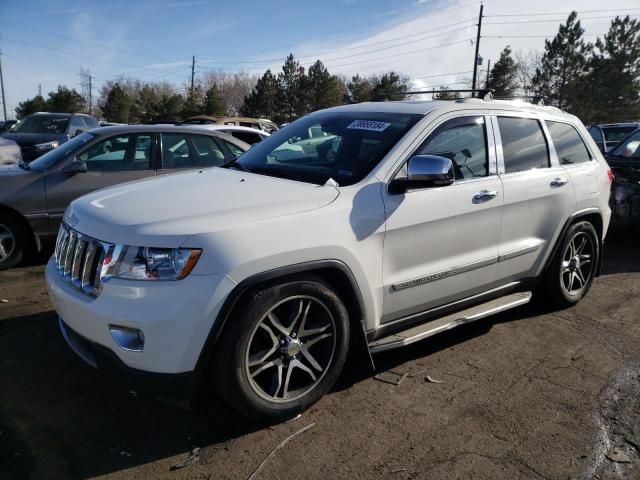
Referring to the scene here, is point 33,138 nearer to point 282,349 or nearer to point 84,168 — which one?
point 84,168

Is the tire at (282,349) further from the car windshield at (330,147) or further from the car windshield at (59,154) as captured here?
the car windshield at (59,154)

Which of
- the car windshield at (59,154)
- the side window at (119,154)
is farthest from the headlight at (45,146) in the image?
the side window at (119,154)

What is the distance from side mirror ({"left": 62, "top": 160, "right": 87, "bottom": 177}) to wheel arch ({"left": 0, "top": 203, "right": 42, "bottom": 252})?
0.68m

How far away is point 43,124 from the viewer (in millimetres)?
14828

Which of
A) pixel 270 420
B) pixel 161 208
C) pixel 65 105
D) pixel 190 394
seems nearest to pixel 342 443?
pixel 270 420

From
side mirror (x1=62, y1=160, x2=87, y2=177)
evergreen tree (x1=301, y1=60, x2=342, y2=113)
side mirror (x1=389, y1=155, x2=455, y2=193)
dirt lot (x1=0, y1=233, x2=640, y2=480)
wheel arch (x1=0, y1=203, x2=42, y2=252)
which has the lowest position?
dirt lot (x1=0, y1=233, x2=640, y2=480)

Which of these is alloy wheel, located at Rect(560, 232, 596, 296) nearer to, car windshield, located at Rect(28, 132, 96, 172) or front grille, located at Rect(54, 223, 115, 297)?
front grille, located at Rect(54, 223, 115, 297)

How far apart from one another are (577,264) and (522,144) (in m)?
1.40

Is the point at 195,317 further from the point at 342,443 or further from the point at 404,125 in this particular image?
the point at 404,125

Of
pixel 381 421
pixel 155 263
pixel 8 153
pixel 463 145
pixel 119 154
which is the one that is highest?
pixel 463 145

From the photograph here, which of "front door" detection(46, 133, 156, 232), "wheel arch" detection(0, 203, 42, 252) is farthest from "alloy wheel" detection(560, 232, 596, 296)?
"wheel arch" detection(0, 203, 42, 252)

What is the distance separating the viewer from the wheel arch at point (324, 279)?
8.55ft

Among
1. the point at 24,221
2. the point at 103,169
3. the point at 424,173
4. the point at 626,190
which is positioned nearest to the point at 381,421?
the point at 424,173

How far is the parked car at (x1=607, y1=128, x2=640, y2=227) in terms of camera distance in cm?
680
